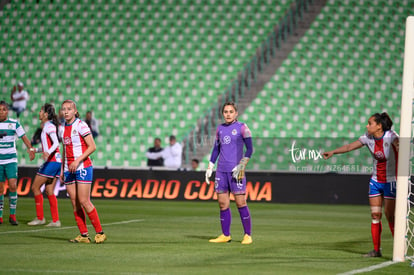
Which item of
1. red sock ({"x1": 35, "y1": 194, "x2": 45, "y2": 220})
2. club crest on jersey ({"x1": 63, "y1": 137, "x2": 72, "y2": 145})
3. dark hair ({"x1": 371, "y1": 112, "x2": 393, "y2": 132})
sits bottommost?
red sock ({"x1": 35, "y1": 194, "x2": 45, "y2": 220})

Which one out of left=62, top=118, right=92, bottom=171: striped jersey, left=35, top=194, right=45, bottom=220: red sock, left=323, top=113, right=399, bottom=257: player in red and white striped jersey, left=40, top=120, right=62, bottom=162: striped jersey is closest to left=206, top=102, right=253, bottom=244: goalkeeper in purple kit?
left=323, top=113, right=399, bottom=257: player in red and white striped jersey

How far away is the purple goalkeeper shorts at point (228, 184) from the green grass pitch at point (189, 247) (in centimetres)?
81

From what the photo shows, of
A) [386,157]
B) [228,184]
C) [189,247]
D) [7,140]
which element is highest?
[7,140]

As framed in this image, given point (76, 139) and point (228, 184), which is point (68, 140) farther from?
point (228, 184)

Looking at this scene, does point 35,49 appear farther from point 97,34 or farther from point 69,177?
point 69,177

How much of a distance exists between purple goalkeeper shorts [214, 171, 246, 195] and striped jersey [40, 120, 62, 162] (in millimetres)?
3781

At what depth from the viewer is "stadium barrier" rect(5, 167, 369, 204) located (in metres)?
22.6

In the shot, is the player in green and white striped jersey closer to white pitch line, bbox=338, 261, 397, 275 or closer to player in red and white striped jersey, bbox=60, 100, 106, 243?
player in red and white striped jersey, bbox=60, 100, 106, 243

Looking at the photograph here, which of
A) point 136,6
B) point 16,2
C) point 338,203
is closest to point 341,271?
point 338,203

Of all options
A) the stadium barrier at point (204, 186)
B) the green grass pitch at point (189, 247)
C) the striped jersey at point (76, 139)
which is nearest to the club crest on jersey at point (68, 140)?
the striped jersey at point (76, 139)

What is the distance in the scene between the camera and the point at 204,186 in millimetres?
23141

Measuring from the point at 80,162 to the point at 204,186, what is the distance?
42.2ft

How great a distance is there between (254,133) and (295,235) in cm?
1256

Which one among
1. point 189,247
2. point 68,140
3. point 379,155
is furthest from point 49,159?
point 379,155
